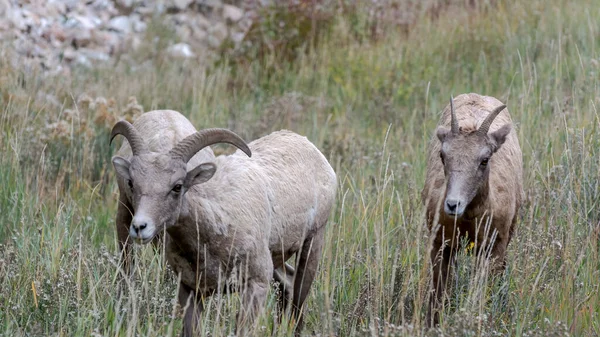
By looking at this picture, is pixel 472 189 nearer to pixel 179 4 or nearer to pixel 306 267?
pixel 306 267

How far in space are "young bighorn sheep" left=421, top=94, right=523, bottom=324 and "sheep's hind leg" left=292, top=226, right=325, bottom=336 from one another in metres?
0.76

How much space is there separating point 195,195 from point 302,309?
1239mm

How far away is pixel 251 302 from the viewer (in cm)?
541

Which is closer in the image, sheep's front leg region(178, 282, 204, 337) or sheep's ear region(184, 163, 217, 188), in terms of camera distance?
sheep's ear region(184, 163, 217, 188)

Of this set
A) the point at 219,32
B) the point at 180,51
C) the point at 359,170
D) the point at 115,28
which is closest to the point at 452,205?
the point at 359,170

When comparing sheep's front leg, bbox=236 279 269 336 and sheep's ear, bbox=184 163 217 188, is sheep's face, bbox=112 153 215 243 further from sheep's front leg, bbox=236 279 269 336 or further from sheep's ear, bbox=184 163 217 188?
sheep's front leg, bbox=236 279 269 336

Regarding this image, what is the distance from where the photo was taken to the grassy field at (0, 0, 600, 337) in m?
5.57

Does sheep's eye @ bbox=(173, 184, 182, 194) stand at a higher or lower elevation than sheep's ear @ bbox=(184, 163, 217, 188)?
lower

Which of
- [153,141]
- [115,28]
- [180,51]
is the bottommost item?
[180,51]

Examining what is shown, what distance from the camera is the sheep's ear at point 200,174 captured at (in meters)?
5.50

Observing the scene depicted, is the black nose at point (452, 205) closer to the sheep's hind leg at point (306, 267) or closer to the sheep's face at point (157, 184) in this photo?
the sheep's hind leg at point (306, 267)

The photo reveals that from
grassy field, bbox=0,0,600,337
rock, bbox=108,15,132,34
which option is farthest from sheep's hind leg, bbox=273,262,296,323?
rock, bbox=108,15,132,34

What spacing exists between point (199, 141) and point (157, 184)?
0.41 m

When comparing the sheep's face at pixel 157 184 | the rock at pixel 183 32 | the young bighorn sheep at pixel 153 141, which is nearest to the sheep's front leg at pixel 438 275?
the young bighorn sheep at pixel 153 141
